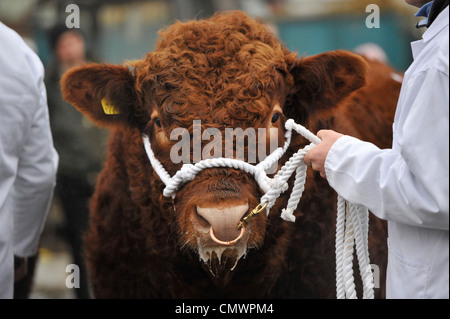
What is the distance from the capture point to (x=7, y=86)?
9.00 feet

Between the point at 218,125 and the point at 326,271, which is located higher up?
the point at 218,125

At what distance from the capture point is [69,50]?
18.1 ft

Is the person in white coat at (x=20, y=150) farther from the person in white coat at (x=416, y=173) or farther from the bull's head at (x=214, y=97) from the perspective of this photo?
the person in white coat at (x=416, y=173)

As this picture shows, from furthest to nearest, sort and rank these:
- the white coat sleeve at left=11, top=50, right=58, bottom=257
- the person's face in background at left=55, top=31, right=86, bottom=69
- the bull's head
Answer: the person's face in background at left=55, top=31, right=86, bottom=69 < the white coat sleeve at left=11, top=50, right=58, bottom=257 < the bull's head

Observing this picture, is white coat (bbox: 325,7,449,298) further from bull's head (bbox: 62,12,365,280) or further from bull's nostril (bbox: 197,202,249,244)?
bull's head (bbox: 62,12,365,280)

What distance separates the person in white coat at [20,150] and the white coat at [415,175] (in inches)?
65.2

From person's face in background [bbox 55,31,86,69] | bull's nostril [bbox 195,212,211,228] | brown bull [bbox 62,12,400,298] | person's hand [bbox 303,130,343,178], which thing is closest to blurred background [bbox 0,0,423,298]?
person's face in background [bbox 55,31,86,69]

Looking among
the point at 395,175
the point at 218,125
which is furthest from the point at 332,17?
the point at 395,175

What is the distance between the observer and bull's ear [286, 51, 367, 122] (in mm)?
3004

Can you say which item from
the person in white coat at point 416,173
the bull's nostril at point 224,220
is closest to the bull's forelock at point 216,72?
the bull's nostril at point 224,220

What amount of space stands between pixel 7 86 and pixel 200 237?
1.26 m

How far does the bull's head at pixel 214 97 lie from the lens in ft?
8.09

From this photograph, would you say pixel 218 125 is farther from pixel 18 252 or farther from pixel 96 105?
pixel 18 252

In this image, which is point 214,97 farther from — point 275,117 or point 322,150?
point 322,150
